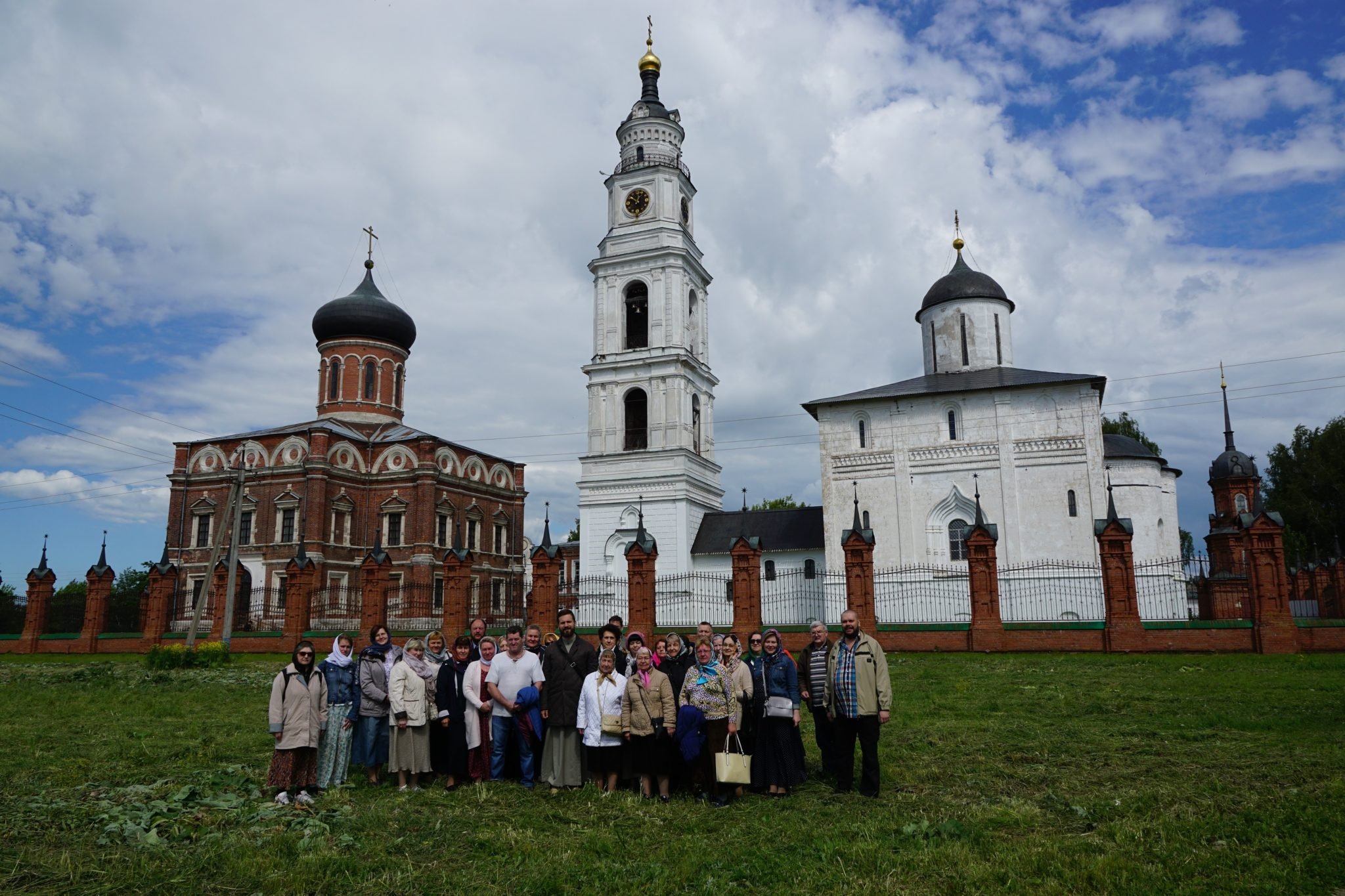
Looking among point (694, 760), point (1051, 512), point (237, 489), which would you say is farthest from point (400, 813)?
point (1051, 512)

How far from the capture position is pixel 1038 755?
8.29 m

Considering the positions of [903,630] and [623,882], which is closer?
[623,882]

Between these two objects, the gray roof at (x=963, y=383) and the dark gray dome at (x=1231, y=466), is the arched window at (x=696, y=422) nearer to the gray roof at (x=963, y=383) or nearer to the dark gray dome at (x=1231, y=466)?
the gray roof at (x=963, y=383)

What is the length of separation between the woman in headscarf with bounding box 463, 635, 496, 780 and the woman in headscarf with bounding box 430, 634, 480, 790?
0.04 m

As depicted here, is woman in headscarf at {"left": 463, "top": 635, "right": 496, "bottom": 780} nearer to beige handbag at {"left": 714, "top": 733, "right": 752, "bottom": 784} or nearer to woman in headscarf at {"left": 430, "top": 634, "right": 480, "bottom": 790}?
woman in headscarf at {"left": 430, "top": 634, "right": 480, "bottom": 790}

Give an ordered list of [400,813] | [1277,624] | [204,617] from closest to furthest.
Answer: [400,813] → [1277,624] → [204,617]

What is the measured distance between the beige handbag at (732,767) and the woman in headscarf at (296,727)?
3.47m

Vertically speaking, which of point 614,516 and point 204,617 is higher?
point 614,516

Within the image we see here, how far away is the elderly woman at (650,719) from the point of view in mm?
7473

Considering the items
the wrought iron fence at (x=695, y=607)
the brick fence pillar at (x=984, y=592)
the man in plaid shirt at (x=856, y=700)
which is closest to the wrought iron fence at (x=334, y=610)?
the wrought iron fence at (x=695, y=607)

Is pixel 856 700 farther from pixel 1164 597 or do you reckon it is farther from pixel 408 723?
pixel 1164 597

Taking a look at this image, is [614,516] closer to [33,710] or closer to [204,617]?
[204,617]

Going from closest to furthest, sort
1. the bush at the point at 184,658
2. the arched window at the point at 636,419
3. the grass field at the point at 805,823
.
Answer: the grass field at the point at 805,823 → the bush at the point at 184,658 → the arched window at the point at 636,419

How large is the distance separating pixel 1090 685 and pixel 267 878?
11909mm
